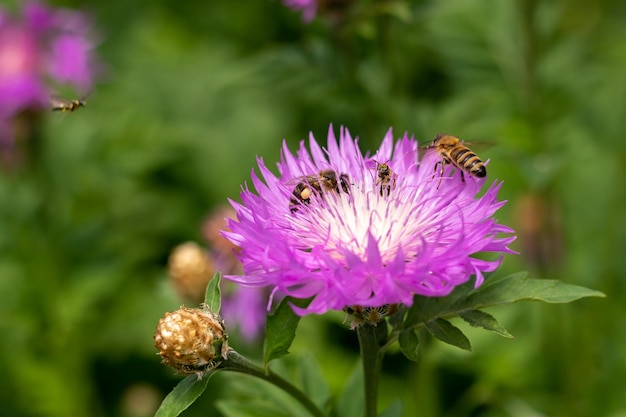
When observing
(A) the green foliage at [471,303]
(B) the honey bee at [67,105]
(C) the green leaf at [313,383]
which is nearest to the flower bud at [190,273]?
(B) the honey bee at [67,105]

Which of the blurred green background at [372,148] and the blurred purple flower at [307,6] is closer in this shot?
the blurred purple flower at [307,6]

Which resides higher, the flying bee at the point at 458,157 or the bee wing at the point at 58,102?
the bee wing at the point at 58,102

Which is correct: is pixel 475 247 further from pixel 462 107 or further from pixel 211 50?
pixel 211 50

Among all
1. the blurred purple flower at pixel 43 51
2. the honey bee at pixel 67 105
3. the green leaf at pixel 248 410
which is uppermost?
the blurred purple flower at pixel 43 51

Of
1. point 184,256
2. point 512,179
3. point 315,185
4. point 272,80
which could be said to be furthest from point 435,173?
point 512,179

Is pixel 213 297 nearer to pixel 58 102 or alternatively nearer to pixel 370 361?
pixel 370 361

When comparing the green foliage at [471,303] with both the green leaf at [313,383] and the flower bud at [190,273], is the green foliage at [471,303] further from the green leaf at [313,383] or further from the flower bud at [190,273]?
the flower bud at [190,273]

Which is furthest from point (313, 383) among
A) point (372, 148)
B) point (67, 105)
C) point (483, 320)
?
point (67, 105)
